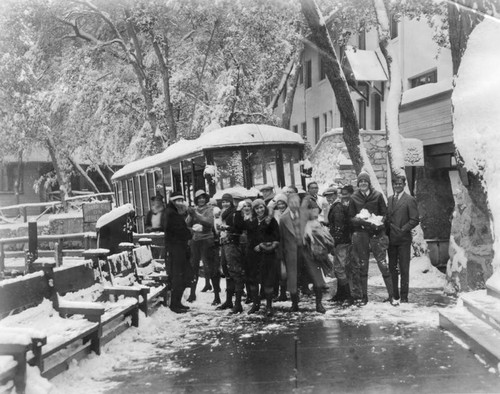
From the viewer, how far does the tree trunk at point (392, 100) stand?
13.0 m

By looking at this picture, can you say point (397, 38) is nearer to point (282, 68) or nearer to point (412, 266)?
point (282, 68)

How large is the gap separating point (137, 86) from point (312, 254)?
17608mm

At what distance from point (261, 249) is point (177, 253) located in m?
1.27

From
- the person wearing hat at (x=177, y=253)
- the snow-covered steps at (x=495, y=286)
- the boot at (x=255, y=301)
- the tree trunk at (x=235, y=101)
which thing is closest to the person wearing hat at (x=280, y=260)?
the boot at (x=255, y=301)

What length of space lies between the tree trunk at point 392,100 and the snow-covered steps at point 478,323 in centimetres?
A: 578

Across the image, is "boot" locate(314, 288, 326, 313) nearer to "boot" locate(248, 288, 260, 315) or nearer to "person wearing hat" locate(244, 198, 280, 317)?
"person wearing hat" locate(244, 198, 280, 317)

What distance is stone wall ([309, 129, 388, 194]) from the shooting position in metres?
18.3

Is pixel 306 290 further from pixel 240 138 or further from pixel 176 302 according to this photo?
pixel 240 138

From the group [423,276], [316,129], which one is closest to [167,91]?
[316,129]

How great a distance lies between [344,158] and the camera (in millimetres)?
18312

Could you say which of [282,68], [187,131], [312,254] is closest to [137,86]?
[187,131]

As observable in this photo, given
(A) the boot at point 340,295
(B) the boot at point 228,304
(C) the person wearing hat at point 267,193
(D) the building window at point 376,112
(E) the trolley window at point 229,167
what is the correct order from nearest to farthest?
(B) the boot at point 228,304, (A) the boot at point 340,295, (C) the person wearing hat at point 267,193, (E) the trolley window at point 229,167, (D) the building window at point 376,112

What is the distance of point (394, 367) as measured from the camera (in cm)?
555

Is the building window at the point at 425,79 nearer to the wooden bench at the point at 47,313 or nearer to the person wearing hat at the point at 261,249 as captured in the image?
the person wearing hat at the point at 261,249
